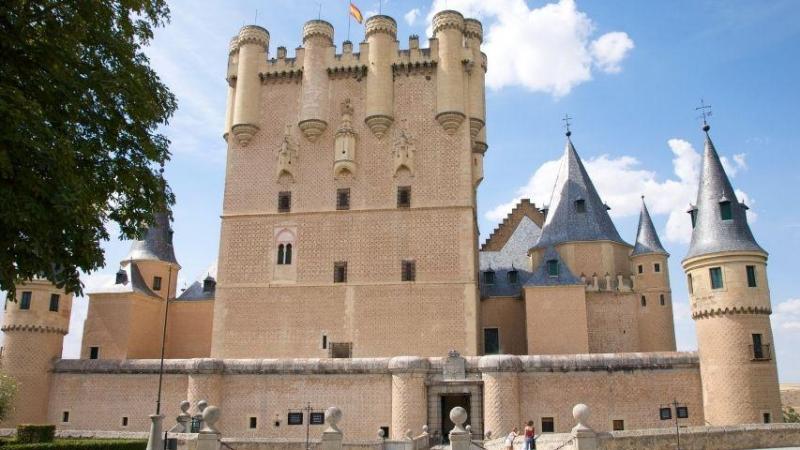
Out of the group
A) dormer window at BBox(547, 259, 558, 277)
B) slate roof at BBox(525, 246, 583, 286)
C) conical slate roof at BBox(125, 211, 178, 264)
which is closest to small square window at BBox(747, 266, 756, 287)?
slate roof at BBox(525, 246, 583, 286)

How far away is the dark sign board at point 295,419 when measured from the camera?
26.9 m

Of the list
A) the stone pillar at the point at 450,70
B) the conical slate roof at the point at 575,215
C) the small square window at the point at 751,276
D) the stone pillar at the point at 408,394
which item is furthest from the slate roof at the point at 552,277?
the stone pillar at the point at 408,394

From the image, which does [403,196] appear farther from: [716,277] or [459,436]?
[459,436]

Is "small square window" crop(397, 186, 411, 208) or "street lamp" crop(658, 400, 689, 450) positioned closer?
"street lamp" crop(658, 400, 689, 450)

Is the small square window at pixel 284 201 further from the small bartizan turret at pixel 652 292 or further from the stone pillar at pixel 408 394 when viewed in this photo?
the small bartizan turret at pixel 652 292

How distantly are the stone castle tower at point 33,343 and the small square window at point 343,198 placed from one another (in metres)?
13.2

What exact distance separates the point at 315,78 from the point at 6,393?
19307mm

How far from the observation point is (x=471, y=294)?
1189 inches

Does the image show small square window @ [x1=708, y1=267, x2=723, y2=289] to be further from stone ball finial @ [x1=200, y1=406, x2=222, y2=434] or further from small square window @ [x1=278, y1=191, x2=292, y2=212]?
stone ball finial @ [x1=200, y1=406, x2=222, y2=434]

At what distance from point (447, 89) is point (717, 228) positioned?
13451mm

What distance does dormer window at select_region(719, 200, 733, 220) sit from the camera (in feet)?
88.2

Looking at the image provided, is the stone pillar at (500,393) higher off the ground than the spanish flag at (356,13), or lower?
lower

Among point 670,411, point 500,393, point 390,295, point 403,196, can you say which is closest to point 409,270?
point 390,295

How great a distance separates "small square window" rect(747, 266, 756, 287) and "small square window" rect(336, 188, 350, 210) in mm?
17139
